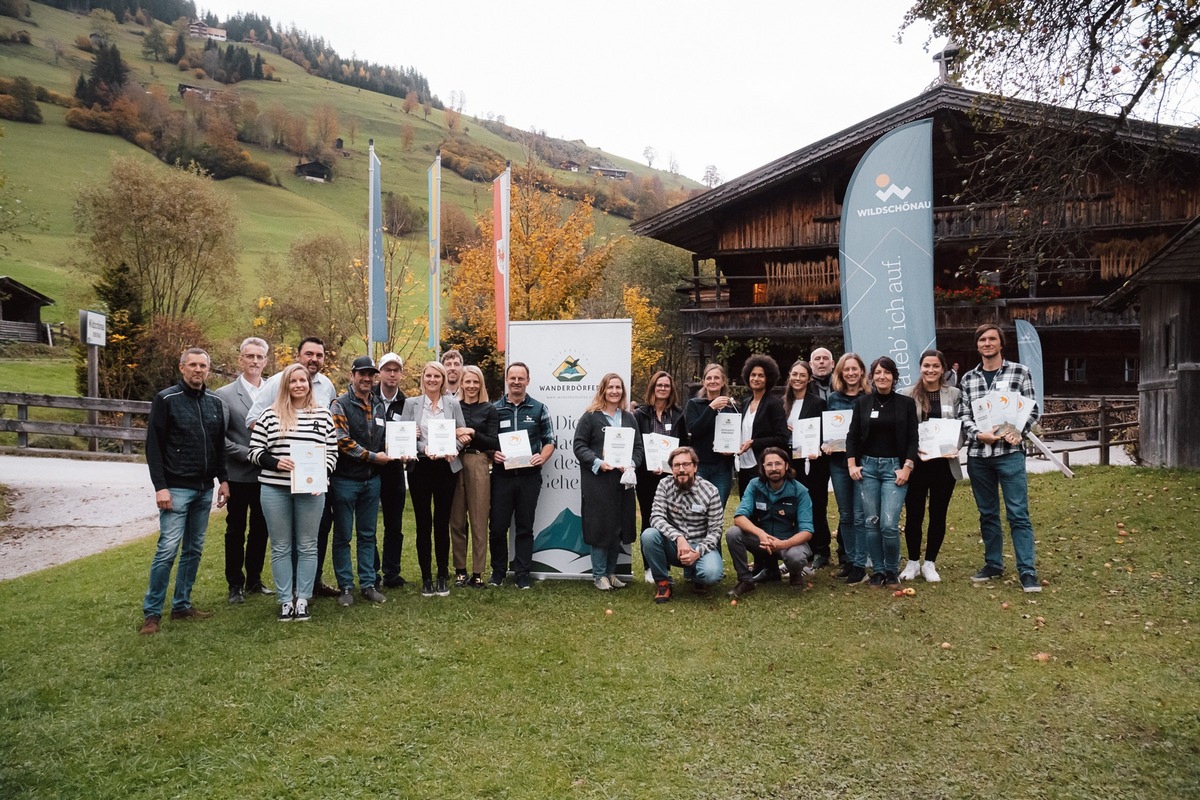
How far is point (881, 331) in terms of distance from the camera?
927 centimetres

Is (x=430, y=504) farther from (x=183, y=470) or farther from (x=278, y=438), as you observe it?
(x=183, y=470)

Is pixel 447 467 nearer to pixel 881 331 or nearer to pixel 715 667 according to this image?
pixel 715 667

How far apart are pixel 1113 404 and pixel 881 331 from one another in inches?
597

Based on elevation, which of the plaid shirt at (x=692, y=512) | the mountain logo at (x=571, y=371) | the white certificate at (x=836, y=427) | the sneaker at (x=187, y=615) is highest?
the mountain logo at (x=571, y=371)

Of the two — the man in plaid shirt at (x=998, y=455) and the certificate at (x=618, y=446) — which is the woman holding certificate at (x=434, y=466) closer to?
the certificate at (x=618, y=446)

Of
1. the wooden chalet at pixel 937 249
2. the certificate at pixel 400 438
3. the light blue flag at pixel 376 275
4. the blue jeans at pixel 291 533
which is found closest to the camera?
the blue jeans at pixel 291 533

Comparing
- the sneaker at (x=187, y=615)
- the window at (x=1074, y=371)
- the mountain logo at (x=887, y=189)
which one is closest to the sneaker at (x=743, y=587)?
the sneaker at (x=187, y=615)

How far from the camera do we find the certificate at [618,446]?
7.02m

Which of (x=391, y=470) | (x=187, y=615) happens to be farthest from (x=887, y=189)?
(x=187, y=615)

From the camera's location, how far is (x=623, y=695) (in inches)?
180

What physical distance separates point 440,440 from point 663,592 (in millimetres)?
2370

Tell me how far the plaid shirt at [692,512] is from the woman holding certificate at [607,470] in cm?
45

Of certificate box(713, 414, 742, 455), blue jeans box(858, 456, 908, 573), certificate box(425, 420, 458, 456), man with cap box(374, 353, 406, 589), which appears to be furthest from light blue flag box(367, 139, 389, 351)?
blue jeans box(858, 456, 908, 573)

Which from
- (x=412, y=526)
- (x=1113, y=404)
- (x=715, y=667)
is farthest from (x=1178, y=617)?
(x=1113, y=404)
